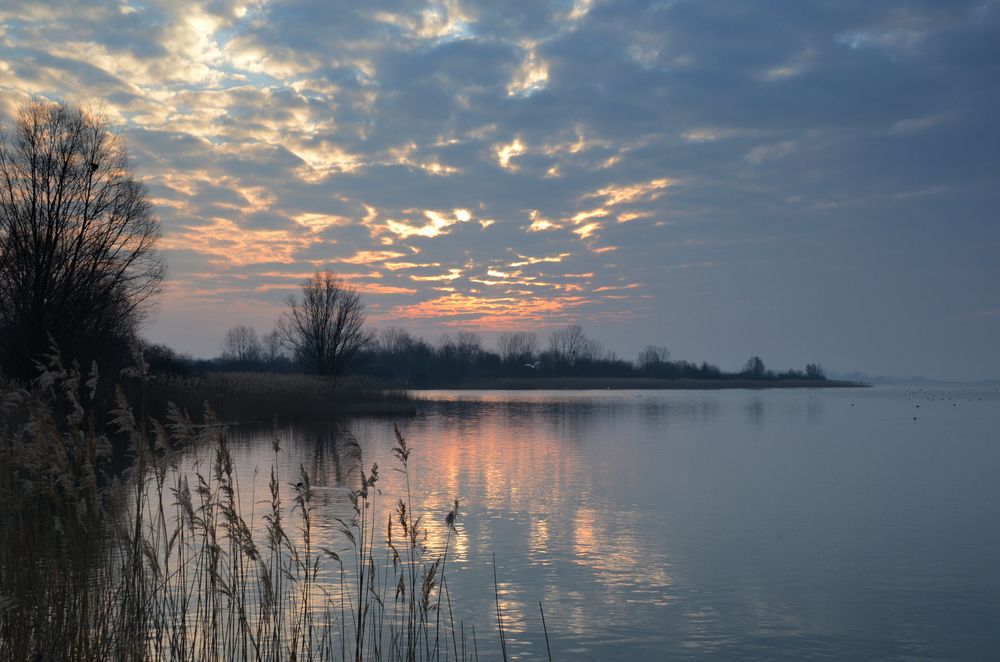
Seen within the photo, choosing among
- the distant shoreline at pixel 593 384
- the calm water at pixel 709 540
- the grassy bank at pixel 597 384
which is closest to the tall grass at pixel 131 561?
the calm water at pixel 709 540

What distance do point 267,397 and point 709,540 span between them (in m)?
26.5

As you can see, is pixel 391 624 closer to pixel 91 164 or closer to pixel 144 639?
pixel 144 639

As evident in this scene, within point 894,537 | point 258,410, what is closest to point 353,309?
point 258,410

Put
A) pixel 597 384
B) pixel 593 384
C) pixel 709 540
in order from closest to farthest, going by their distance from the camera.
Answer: pixel 709 540
pixel 593 384
pixel 597 384

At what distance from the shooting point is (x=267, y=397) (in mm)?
34000

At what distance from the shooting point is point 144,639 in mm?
5109

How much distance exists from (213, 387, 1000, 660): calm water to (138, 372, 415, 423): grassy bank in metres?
3.88

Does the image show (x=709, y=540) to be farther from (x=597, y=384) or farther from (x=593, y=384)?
(x=597, y=384)

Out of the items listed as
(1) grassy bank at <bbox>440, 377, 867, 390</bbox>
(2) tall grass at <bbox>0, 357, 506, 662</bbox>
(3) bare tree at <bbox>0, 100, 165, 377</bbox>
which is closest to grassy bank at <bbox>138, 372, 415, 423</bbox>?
(3) bare tree at <bbox>0, 100, 165, 377</bbox>

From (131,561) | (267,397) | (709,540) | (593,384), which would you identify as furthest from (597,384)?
(131,561)

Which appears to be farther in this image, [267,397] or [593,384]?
[593,384]

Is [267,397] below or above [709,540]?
above

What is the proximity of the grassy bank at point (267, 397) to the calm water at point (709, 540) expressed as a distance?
388cm

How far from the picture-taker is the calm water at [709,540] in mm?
7457
